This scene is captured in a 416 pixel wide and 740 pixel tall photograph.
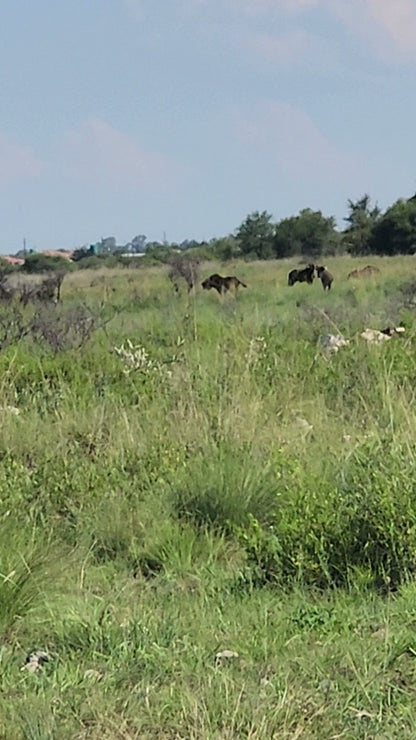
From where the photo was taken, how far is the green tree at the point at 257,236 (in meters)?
46.3

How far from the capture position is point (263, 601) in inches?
128

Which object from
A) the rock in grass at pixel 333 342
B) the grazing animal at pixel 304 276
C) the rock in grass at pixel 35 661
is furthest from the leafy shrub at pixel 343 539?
the grazing animal at pixel 304 276

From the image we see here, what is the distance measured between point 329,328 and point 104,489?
4.71m

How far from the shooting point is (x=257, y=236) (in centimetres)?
4806

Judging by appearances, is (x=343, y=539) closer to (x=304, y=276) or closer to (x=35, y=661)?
(x=35, y=661)

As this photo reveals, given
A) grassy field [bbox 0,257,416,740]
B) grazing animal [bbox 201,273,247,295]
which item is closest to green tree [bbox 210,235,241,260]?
grazing animal [bbox 201,273,247,295]

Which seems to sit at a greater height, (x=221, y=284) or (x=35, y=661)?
(x=221, y=284)

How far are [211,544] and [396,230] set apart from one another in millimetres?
40264

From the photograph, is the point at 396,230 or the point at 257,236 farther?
the point at 257,236

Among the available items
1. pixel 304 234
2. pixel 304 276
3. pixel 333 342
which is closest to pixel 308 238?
pixel 304 234

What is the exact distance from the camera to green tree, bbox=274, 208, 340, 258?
4588cm

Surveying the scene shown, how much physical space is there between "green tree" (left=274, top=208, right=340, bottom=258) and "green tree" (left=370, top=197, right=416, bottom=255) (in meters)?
2.22

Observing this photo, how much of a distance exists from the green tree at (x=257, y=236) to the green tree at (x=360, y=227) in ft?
12.7

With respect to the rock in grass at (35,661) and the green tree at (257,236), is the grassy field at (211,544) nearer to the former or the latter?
the rock in grass at (35,661)
